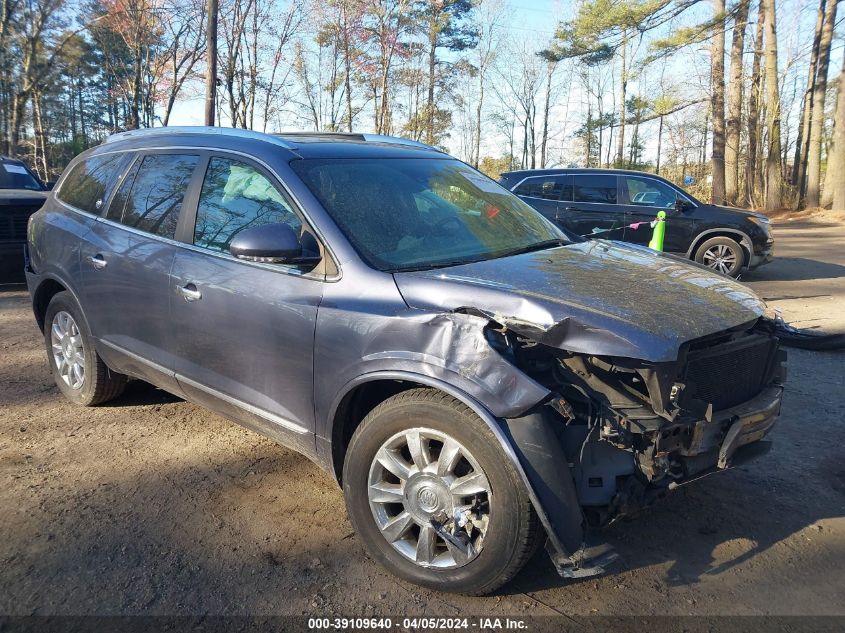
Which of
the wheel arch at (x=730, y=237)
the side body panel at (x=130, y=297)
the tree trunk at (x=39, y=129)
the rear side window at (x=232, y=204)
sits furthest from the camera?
the tree trunk at (x=39, y=129)

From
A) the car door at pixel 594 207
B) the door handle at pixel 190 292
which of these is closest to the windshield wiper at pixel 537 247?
the door handle at pixel 190 292

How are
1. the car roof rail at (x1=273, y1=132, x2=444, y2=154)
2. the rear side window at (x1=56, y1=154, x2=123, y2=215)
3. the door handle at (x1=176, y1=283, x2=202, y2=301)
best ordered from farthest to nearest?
the rear side window at (x1=56, y1=154, x2=123, y2=215)
the car roof rail at (x1=273, y1=132, x2=444, y2=154)
the door handle at (x1=176, y1=283, x2=202, y2=301)

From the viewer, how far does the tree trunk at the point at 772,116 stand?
25141 mm

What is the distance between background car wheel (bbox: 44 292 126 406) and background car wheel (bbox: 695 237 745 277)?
9129 mm

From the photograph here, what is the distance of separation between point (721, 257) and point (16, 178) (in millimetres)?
11405

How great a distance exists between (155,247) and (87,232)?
3.03 ft

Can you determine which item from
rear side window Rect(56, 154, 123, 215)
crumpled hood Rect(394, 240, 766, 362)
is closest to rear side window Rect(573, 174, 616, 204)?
crumpled hood Rect(394, 240, 766, 362)

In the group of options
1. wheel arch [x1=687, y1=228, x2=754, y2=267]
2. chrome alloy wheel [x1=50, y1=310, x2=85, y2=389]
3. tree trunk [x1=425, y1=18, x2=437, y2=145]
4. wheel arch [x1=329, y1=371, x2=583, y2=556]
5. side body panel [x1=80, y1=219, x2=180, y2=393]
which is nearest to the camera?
wheel arch [x1=329, y1=371, x2=583, y2=556]

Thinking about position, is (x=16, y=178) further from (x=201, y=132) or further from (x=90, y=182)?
(x=201, y=132)

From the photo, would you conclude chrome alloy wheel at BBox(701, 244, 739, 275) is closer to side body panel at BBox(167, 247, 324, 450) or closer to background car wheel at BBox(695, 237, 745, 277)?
background car wheel at BBox(695, 237, 745, 277)

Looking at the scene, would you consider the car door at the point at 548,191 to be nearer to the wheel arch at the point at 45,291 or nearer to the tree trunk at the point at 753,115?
the wheel arch at the point at 45,291

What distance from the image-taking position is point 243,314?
3.31 metres

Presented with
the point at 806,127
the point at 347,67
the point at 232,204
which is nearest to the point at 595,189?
the point at 232,204

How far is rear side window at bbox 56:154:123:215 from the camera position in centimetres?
454
